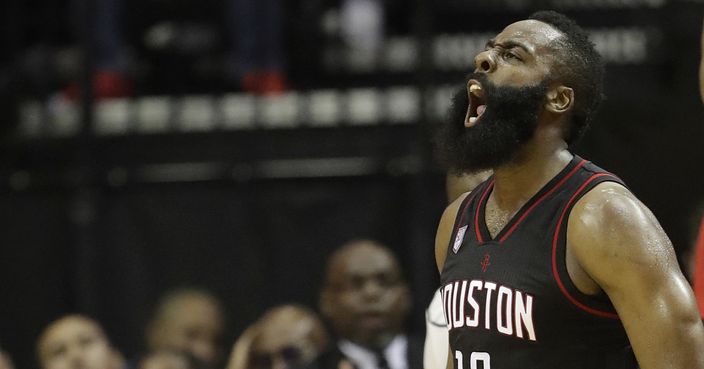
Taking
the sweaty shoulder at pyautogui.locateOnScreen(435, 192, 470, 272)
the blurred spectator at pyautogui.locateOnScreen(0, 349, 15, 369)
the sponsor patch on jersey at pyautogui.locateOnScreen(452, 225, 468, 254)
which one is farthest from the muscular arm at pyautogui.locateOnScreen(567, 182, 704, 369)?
the blurred spectator at pyautogui.locateOnScreen(0, 349, 15, 369)

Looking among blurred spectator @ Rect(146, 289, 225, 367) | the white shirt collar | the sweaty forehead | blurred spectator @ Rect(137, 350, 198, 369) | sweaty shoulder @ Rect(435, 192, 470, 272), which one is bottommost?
blurred spectator @ Rect(137, 350, 198, 369)

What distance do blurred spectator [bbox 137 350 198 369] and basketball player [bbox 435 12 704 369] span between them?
11.5 ft

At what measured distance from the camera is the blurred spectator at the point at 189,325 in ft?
22.3

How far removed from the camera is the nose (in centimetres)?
326

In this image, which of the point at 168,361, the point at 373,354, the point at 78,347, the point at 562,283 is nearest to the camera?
the point at 562,283

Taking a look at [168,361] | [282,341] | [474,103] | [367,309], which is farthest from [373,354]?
[474,103]

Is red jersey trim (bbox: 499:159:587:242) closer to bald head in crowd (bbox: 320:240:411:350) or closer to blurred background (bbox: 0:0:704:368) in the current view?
bald head in crowd (bbox: 320:240:411:350)

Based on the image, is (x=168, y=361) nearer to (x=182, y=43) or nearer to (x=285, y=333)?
(x=285, y=333)

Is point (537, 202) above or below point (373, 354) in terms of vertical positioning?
above

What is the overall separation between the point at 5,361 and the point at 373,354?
7.21 feet

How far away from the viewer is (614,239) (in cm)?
292

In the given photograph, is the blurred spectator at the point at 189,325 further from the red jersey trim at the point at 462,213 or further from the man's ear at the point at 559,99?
the man's ear at the point at 559,99

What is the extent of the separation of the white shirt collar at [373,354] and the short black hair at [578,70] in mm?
2855

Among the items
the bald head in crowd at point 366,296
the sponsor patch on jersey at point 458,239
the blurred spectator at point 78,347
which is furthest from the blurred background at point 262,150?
the sponsor patch on jersey at point 458,239
